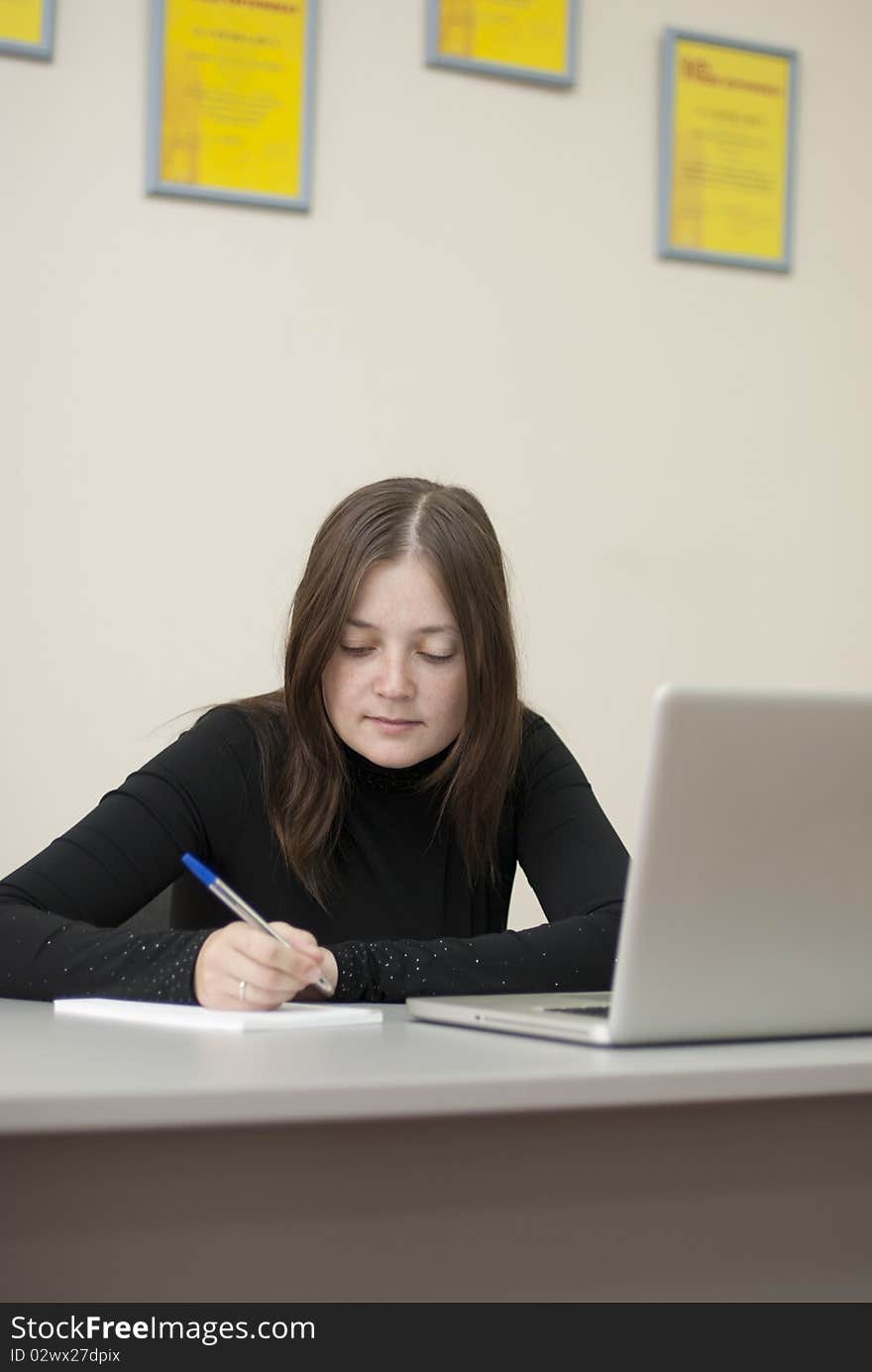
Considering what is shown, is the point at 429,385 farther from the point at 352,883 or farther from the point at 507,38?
the point at 352,883

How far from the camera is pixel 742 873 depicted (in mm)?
963

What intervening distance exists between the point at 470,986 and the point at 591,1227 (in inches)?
17.4

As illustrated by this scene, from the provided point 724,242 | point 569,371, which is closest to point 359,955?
point 569,371

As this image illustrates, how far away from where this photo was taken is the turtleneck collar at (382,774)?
1.75 meters

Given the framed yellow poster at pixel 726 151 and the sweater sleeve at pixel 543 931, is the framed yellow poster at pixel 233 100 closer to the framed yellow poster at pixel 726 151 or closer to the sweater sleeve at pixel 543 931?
the framed yellow poster at pixel 726 151

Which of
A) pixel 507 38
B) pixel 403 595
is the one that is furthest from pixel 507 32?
pixel 403 595

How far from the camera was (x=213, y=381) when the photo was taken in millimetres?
2373

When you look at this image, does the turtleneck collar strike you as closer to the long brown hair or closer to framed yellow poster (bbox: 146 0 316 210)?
the long brown hair

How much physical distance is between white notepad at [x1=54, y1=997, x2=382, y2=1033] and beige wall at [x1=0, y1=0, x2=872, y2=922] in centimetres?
107

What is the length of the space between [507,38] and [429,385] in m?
0.54

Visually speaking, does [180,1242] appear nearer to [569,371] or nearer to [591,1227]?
[591,1227]

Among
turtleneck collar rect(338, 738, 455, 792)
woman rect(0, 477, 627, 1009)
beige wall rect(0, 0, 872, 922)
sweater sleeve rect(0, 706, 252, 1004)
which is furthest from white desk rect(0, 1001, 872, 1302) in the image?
beige wall rect(0, 0, 872, 922)

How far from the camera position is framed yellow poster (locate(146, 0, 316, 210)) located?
2303 millimetres
